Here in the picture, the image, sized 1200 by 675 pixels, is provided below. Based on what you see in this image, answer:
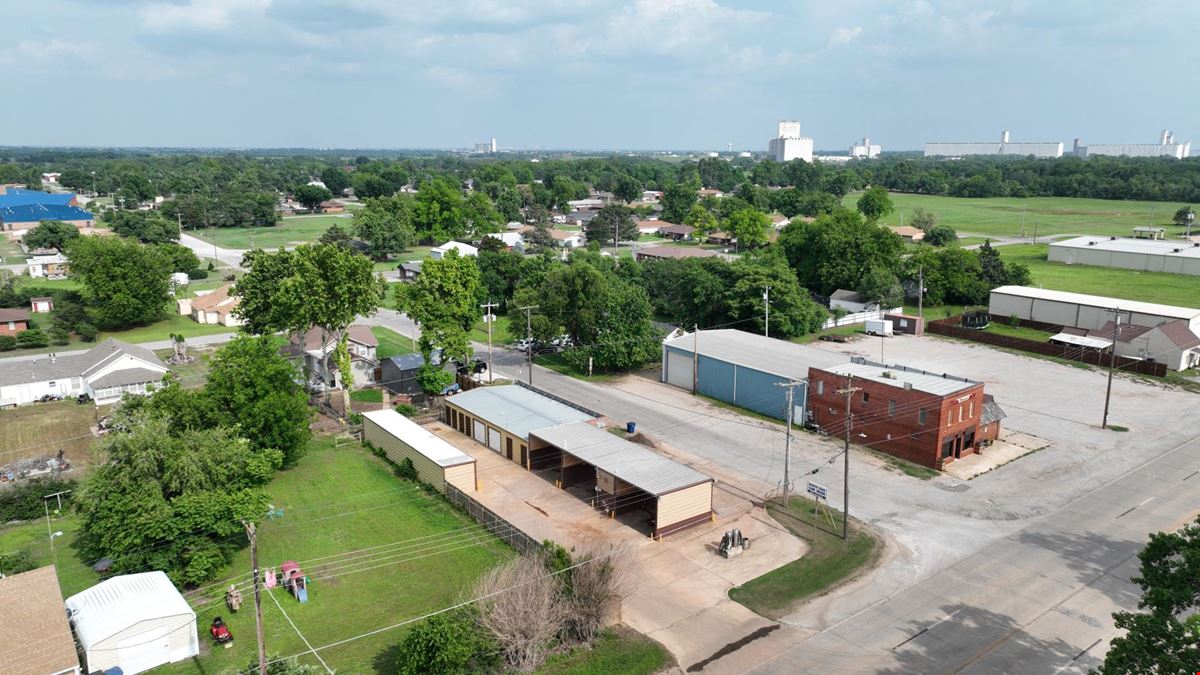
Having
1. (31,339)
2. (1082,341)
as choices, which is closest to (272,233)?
(31,339)

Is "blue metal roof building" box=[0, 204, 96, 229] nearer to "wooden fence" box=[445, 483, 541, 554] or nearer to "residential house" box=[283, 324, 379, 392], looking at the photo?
"residential house" box=[283, 324, 379, 392]

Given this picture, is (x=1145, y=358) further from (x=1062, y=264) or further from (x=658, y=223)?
(x=658, y=223)

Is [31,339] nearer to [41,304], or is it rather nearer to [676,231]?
[41,304]

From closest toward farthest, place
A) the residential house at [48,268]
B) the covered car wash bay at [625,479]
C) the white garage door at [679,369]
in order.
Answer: the covered car wash bay at [625,479] → the white garage door at [679,369] → the residential house at [48,268]

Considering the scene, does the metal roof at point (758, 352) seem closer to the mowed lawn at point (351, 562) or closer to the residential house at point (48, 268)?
the mowed lawn at point (351, 562)

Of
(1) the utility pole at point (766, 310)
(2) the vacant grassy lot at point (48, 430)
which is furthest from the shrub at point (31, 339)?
(1) the utility pole at point (766, 310)

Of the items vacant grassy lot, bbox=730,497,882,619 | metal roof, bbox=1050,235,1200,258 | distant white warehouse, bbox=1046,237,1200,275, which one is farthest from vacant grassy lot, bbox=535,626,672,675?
metal roof, bbox=1050,235,1200,258
